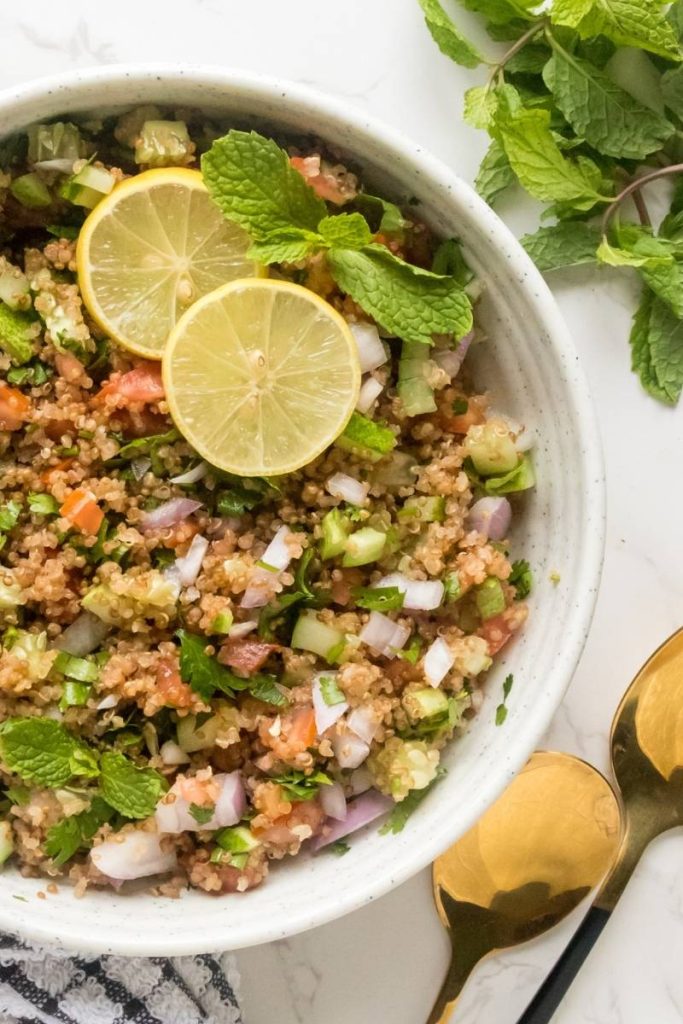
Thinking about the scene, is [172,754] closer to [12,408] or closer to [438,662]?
[438,662]

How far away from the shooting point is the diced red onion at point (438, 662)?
1.70m

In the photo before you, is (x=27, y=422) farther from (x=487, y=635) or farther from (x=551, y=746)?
(x=551, y=746)

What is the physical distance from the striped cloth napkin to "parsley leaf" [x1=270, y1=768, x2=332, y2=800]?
540 millimetres

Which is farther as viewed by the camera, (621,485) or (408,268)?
(621,485)

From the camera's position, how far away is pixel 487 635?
1.77 m

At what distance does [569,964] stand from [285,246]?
153cm

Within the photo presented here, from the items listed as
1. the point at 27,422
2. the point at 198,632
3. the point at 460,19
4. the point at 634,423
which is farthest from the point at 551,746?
the point at 460,19

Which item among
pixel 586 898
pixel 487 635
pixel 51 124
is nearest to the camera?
pixel 51 124

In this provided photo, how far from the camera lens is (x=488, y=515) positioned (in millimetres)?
1768

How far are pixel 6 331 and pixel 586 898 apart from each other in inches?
62.0

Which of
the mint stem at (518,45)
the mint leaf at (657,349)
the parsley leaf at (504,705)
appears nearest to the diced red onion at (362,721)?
the parsley leaf at (504,705)

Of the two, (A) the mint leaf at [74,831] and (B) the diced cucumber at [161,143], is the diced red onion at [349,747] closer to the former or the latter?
(A) the mint leaf at [74,831]

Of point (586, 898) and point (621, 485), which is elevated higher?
point (621, 485)

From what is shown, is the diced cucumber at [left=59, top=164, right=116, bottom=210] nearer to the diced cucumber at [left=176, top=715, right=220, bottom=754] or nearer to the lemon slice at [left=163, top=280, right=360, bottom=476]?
the lemon slice at [left=163, top=280, right=360, bottom=476]
